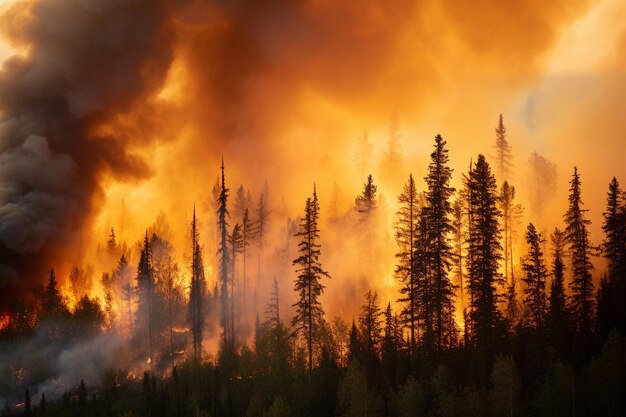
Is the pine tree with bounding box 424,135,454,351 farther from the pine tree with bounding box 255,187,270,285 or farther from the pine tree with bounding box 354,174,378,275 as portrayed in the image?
the pine tree with bounding box 255,187,270,285

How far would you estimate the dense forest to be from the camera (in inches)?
1895

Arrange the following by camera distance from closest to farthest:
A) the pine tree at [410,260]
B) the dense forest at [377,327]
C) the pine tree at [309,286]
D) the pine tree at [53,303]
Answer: the dense forest at [377,327], the pine tree at [410,260], the pine tree at [309,286], the pine tree at [53,303]

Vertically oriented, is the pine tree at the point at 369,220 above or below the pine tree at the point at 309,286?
above

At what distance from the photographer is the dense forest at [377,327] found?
4812 cm

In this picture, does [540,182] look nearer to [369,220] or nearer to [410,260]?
[369,220]

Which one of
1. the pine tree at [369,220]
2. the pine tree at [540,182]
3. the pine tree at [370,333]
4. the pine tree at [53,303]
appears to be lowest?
the pine tree at [370,333]

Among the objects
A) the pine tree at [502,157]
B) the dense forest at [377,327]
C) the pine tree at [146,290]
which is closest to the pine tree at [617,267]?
the dense forest at [377,327]

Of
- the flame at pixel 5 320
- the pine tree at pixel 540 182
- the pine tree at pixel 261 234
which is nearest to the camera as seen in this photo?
the pine tree at pixel 540 182

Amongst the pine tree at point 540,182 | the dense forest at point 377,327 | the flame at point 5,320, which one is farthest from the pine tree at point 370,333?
the flame at point 5,320

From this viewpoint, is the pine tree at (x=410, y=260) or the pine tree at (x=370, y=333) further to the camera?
the pine tree at (x=370, y=333)

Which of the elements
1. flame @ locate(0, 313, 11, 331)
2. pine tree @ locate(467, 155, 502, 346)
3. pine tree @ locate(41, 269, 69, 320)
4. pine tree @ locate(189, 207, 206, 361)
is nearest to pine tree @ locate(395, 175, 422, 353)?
pine tree @ locate(467, 155, 502, 346)

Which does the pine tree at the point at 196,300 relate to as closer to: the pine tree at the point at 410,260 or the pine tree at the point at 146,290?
the pine tree at the point at 146,290

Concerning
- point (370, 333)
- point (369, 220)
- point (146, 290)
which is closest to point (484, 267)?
point (370, 333)

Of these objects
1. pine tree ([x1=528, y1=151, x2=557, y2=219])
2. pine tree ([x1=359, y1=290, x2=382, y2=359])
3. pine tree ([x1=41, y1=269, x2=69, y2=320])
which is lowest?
pine tree ([x1=359, y1=290, x2=382, y2=359])
